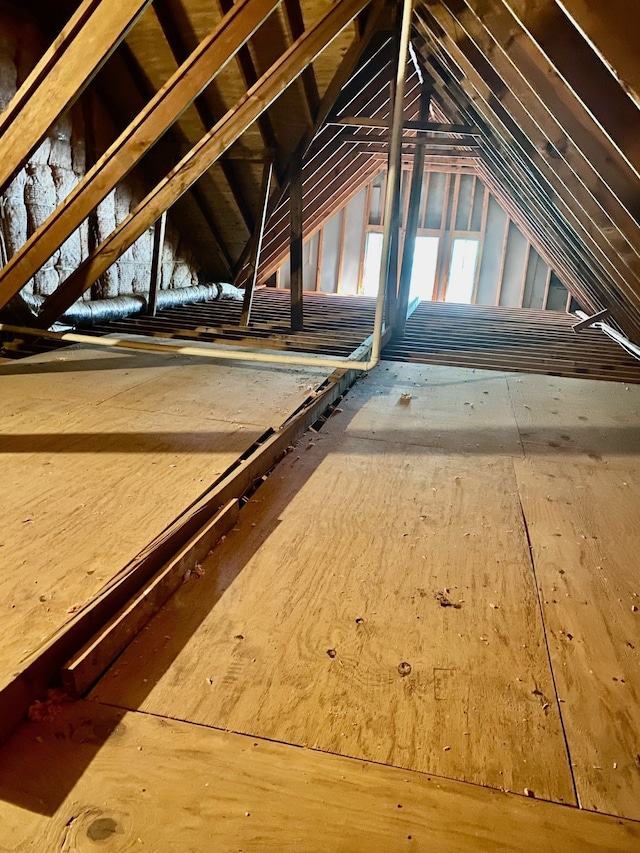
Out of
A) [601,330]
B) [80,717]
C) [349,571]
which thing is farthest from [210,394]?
[601,330]

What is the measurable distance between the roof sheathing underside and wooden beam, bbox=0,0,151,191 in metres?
1.68

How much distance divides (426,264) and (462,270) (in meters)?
0.71

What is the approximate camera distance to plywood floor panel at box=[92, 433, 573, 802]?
110 centimetres

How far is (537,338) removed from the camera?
20.0ft

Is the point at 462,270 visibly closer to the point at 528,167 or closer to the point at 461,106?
the point at 461,106

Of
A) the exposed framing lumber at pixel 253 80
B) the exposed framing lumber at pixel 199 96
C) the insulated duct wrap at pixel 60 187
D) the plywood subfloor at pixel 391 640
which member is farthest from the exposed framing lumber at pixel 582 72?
the exposed framing lumber at pixel 199 96

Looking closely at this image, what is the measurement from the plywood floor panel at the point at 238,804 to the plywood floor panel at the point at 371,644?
1.8 inches

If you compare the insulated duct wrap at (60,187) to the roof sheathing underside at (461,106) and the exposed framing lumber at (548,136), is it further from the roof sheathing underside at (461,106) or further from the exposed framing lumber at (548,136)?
the exposed framing lumber at (548,136)

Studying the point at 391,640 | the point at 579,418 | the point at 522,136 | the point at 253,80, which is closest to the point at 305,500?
the point at 391,640

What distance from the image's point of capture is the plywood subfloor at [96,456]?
1422mm

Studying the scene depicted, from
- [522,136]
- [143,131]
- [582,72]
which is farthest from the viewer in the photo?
[522,136]

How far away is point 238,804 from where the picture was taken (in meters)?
0.96

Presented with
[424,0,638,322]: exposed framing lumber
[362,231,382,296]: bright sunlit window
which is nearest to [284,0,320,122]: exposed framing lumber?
[424,0,638,322]: exposed framing lumber

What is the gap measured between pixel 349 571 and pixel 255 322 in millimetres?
4349
